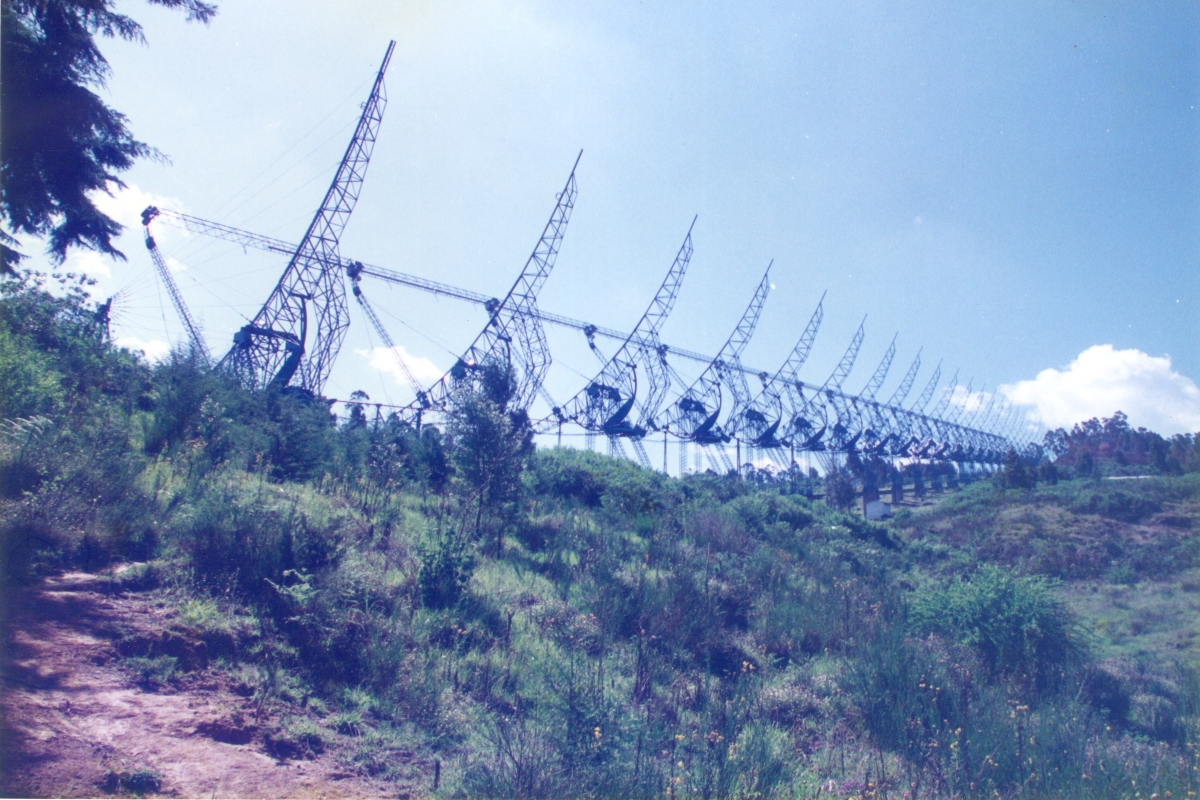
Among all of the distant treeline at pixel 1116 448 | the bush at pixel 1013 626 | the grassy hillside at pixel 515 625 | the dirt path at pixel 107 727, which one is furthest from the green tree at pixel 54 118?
the distant treeline at pixel 1116 448

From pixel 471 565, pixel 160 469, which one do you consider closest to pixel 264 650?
pixel 471 565

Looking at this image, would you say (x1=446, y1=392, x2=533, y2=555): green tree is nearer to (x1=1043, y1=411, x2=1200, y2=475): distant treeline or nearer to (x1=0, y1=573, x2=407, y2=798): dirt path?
(x1=0, y1=573, x2=407, y2=798): dirt path

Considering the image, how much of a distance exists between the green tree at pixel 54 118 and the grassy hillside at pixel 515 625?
217 cm

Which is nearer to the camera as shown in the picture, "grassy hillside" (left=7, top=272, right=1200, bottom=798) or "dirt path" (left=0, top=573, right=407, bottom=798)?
"dirt path" (left=0, top=573, right=407, bottom=798)

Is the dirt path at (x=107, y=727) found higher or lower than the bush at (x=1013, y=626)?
higher

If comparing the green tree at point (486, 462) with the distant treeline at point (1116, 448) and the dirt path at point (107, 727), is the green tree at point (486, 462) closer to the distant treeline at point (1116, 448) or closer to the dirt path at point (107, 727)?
the dirt path at point (107, 727)

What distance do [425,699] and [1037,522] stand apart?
119ft

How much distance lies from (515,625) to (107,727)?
186 inches

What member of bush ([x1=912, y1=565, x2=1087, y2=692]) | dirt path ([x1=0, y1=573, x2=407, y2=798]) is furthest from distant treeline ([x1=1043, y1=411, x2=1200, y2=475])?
dirt path ([x1=0, y1=573, x2=407, y2=798])

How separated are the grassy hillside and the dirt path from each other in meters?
0.29

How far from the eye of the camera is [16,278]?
39.6 feet

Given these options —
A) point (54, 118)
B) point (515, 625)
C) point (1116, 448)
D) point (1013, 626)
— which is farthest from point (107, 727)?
point (1116, 448)

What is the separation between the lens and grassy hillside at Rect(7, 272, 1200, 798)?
504 cm

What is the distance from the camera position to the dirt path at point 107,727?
3629 millimetres
